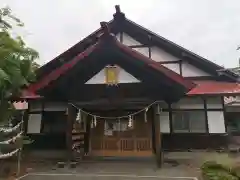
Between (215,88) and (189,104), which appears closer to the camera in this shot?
(215,88)

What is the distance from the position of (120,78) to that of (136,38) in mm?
4357

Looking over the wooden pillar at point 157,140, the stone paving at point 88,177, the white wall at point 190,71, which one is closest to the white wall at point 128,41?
the white wall at point 190,71

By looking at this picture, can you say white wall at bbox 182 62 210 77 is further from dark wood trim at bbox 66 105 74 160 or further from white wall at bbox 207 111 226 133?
dark wood trim at bbox 66 105 74 160

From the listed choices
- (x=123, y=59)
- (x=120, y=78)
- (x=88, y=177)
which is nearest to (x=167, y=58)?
(x=123, y=59)

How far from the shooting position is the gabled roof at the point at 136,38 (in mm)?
12969

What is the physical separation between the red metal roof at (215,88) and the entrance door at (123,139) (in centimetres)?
269

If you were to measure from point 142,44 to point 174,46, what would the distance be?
6.00ft

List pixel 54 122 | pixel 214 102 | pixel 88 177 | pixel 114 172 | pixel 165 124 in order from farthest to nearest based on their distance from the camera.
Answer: pixel 54 122
pixel 165 124
pixel 214 102
pixel 114 172
pixel 88 177

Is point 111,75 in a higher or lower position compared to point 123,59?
lower

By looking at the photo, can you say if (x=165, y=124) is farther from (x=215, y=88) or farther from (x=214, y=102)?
(x=215, y=88)

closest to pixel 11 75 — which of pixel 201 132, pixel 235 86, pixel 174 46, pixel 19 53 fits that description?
pixel 19 53

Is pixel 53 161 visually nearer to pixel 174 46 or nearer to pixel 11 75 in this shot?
pixel 11 75

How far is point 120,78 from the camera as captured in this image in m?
10.7

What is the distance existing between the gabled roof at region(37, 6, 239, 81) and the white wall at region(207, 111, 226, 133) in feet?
6.76
